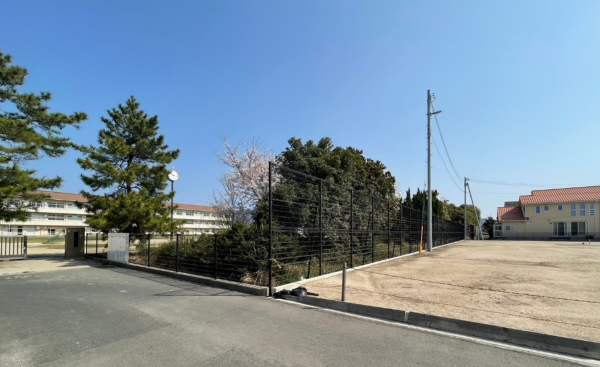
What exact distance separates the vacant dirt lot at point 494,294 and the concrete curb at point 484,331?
37cm

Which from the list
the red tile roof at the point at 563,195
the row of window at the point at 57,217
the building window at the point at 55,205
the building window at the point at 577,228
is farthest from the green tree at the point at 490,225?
the building window at the point at 55,205

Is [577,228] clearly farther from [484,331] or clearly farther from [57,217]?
[57,217]

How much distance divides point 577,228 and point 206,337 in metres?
59.4

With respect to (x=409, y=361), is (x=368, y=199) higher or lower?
higher

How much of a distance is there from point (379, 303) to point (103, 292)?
6.94 metres

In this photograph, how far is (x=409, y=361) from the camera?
4.13 m

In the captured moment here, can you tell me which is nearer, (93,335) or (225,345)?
(225,345)

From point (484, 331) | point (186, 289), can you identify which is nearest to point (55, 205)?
point (186, 289)

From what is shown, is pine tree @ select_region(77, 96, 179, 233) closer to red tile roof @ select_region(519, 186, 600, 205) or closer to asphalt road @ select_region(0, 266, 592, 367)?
asphalt road @ select_region(0, 266, 592, 367)

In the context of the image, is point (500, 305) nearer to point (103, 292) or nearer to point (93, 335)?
point (93, 335)

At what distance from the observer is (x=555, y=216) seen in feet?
160

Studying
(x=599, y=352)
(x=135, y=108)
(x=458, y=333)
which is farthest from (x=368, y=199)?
(x=135, y=108)

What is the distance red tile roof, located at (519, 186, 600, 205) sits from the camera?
47097 millimetres

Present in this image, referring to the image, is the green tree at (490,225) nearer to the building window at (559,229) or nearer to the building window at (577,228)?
the building window at (559,229)
